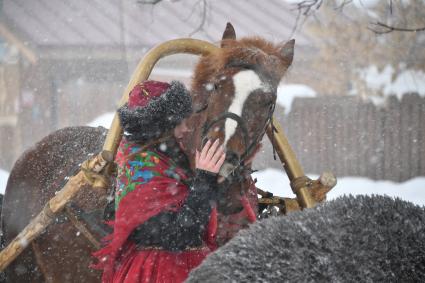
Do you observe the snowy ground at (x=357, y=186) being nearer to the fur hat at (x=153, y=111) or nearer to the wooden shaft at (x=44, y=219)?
the wooden shaft at (x=44, y=219)

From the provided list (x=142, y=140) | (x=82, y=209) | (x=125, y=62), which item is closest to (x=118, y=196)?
(x=142, y=140)

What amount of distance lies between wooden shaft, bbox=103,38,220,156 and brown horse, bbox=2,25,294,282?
0.16 m

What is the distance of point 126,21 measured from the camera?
15.5 m

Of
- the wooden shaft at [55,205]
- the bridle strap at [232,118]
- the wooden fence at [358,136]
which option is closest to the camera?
the bridle strap at [232,118]

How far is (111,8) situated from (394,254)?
1608 centimetres

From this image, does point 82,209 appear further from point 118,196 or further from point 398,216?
point 398,216

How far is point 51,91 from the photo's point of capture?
50.3 feet

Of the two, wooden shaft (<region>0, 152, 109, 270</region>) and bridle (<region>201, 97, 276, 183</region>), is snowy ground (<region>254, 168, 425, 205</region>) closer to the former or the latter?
wooden shaft (<region>0, 152, 109, 270</region>)

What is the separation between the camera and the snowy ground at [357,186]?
416 inches

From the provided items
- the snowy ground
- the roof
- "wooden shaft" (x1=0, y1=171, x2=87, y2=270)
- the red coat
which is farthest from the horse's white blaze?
the roof

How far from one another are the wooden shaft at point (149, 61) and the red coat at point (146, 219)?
614mm

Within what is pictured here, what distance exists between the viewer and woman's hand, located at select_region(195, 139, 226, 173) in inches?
81.5

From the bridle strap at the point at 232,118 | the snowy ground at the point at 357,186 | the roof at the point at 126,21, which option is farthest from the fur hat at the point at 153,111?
the roof at the point at 126,21

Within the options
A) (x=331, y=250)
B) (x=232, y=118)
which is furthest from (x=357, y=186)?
(x=331, y=250)
